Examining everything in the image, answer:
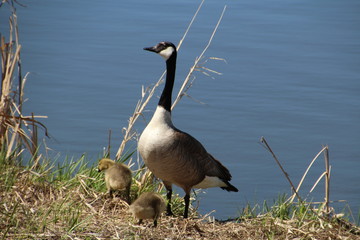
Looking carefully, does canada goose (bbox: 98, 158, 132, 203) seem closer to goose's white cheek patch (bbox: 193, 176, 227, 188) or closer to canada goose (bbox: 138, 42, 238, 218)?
canada goose (bbox: 138, 42, 238, 218)

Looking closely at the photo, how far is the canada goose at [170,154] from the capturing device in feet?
19.1

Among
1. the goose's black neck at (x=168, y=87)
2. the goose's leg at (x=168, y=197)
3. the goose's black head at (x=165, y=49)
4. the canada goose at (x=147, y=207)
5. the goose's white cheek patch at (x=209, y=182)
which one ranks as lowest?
the goose's leg at (x=168, y=197)

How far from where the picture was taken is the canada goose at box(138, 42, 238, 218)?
5816 mm

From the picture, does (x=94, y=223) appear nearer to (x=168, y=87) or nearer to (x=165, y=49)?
(x=168, y=87)

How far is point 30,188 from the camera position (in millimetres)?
5738

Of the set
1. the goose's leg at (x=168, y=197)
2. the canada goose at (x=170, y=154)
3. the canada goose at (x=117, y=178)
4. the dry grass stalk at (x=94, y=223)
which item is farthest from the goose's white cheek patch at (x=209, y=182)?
the canada goose at (x=117, y=178)

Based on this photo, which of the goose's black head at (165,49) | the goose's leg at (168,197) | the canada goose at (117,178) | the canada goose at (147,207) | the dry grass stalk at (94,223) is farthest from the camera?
the goose's black head at (165,49)

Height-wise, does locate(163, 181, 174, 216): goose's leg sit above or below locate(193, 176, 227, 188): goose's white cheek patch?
below

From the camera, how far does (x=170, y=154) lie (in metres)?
5.83

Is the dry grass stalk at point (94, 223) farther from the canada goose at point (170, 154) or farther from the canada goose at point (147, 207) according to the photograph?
the canada goose at point (170, 154)

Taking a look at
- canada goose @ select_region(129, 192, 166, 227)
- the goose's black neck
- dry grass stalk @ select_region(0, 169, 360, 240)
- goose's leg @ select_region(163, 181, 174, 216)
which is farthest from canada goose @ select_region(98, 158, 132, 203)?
the goose's black neck

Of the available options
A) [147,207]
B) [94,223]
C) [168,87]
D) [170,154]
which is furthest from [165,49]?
Result: [94,223]

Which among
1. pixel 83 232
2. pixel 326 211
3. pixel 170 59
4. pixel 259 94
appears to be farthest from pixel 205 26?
pixel 83 232

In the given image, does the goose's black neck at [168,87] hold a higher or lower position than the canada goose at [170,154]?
higher
